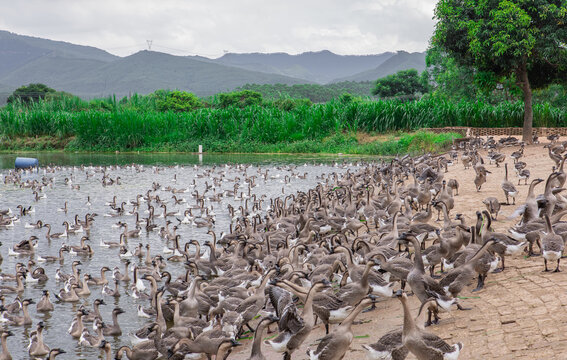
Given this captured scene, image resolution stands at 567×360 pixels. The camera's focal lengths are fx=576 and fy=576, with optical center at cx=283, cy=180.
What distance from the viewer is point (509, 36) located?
2623cm

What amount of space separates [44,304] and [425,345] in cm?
848

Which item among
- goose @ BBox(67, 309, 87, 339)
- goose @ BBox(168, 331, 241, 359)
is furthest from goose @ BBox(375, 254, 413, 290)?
goose @ BBox(67, 309, 87, 339)

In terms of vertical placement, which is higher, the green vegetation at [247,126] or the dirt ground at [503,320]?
the green vegetation at [247,126]

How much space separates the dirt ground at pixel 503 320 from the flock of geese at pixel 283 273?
0.71 feet

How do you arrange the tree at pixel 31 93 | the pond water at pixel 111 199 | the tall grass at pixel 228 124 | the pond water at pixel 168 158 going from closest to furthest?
the pond water at pixel 111 199
the pond water at pixel 168 158
the tall grass at pixel 228 124
the tree at pixel 31 93

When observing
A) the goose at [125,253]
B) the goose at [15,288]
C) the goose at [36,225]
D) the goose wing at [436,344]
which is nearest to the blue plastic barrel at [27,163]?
the goose at [36,225]

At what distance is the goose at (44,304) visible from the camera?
11.9m

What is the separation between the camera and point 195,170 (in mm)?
36625

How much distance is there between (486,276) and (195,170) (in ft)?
94.5

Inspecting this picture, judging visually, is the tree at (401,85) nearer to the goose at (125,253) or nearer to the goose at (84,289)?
the goose at (125,253)

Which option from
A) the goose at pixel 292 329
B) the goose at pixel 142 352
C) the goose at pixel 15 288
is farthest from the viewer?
the goose at pixel 15 288

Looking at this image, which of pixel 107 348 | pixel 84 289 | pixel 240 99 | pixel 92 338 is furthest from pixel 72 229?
pixel 240 99

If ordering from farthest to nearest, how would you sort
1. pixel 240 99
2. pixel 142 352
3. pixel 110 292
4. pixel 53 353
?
pixel 240 99
pixel 110 292
pixel 142 352
pixel 53 353

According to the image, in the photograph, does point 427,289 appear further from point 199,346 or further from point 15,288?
point 15,288
